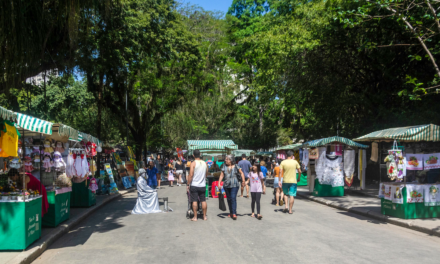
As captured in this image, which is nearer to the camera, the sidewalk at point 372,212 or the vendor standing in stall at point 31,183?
the vendor standing in stall at point 31,183

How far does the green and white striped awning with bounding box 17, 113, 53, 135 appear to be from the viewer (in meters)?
7.64

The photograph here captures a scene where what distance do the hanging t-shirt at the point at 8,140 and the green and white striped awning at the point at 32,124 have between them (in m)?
0.50

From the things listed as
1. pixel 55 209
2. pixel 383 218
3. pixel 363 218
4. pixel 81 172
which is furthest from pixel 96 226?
pixel 383 218

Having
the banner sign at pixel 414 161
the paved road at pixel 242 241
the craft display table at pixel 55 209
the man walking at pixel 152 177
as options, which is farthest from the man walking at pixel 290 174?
the craft display table at pixel 55 209

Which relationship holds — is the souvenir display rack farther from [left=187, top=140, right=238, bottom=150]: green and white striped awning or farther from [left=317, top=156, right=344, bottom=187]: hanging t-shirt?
[left=187, top=140, right=238, bottom=150]: green and white striped awning

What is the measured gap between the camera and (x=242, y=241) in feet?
25.9

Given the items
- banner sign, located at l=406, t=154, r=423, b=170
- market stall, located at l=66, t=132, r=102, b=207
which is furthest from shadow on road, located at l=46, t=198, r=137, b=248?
banner sign, located at l=406, t=154, r=423, b=170

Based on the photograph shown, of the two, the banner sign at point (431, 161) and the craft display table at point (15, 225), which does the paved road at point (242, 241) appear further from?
the banner sign at point (431, 161)

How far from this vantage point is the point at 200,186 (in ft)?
34.3

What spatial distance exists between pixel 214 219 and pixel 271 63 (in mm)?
15809

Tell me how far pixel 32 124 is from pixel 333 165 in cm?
1275

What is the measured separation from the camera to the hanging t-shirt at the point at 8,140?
6859mm

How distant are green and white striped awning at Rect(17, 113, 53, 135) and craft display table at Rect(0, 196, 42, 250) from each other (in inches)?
58.9

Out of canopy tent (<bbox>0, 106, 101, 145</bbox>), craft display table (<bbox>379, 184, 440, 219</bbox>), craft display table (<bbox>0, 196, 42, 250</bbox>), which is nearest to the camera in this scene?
canopy tent (<bbox>0, 106, 101, 145</bbox>)
